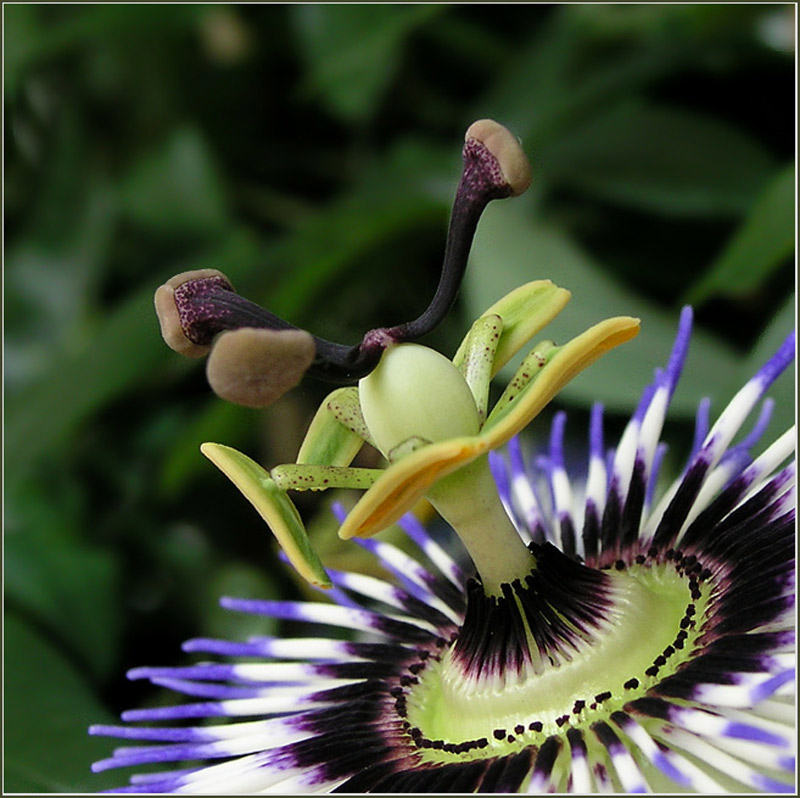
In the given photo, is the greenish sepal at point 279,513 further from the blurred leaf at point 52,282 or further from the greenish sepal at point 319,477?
the blurred leaf at point 52,282

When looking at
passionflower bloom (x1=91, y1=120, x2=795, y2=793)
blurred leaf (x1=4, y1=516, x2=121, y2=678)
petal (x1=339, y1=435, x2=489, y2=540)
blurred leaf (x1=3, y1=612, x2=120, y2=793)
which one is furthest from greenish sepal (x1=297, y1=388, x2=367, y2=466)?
blurred leaf (x1=4, y1=516, x2=121, y2=678)

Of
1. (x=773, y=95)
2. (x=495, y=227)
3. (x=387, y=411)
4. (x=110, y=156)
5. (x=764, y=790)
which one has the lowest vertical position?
(x=764, y=790)

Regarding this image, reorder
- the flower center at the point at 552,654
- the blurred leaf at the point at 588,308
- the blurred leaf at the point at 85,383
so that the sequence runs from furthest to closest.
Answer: the blurred leaf at the point at 85,383, the blurred leaf at the point at 588,308, the flower center at the point at 552,654

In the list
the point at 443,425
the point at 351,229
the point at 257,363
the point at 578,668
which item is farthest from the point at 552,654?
the point at 351,229

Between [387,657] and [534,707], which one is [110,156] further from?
[534,707]

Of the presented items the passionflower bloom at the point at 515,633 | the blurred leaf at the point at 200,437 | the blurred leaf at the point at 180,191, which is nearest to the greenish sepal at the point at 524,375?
the passionflower bloom at the point at 515,633

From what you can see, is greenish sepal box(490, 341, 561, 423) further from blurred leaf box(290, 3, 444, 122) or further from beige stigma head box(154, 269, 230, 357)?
blurred leaf box(290, 3, 444, 122)

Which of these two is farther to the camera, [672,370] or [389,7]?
[389,7]

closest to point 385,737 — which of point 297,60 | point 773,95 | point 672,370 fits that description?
point 672,370
